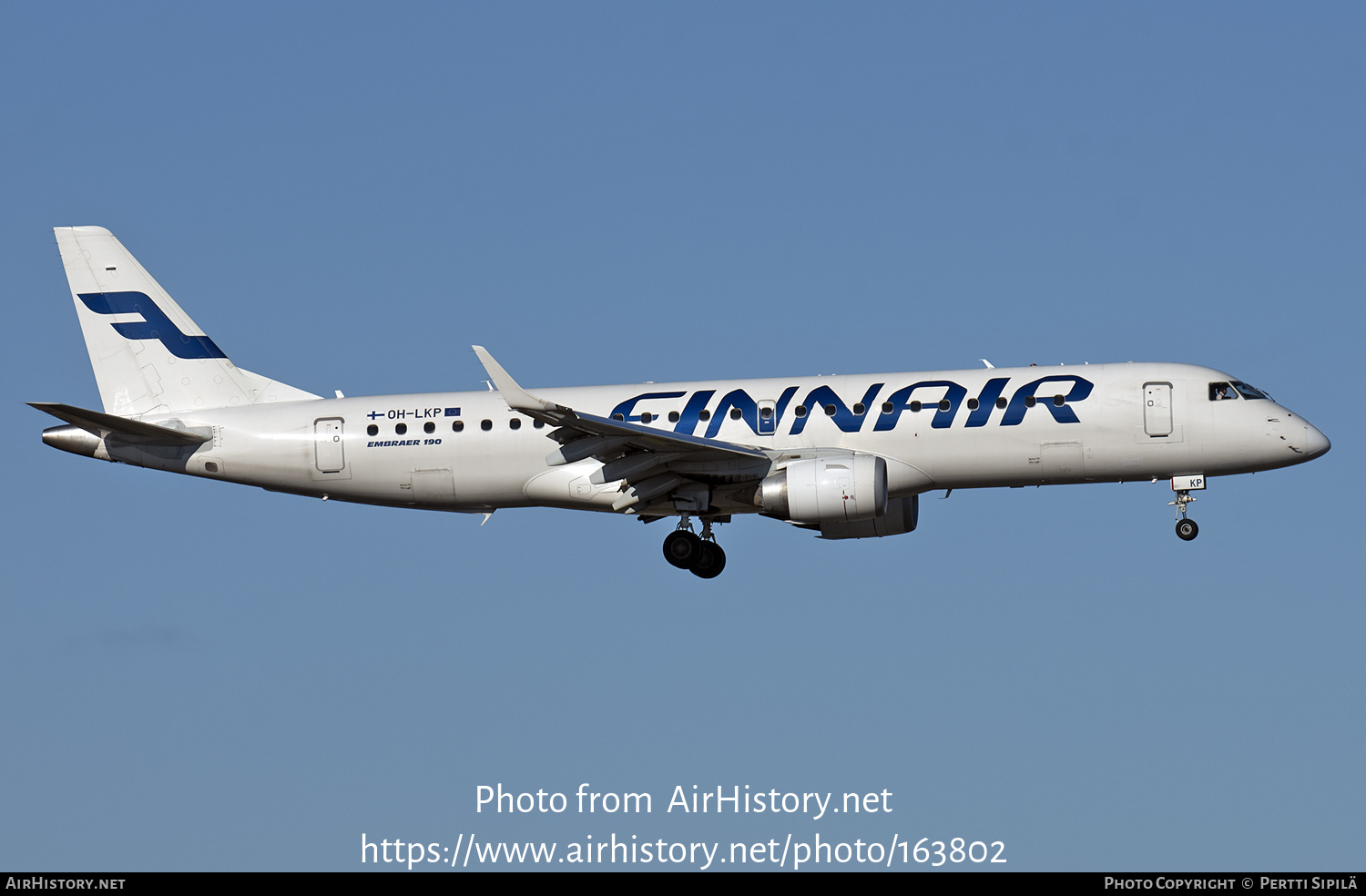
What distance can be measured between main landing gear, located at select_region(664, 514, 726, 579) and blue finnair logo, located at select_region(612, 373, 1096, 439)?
2554 mm

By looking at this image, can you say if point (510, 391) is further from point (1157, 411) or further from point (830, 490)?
point (1157, 411)

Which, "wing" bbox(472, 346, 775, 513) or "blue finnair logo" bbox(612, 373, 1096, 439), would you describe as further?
"blue finnair logo" bbox(612, 373, 1096, 439)

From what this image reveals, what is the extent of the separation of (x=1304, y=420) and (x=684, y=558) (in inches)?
555

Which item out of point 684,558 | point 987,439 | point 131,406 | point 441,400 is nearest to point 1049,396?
point 987,439

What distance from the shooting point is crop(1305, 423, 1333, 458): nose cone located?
119 feet

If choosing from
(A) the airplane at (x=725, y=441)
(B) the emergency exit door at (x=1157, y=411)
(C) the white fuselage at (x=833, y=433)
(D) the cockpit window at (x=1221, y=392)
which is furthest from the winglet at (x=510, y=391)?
(D) the cockpit window at (x=1221, y=392)

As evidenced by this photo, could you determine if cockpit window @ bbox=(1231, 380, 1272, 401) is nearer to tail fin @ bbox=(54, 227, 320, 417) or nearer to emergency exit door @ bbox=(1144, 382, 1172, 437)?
emergency exit door @ bbox=(1144, 382, 1172, 437)

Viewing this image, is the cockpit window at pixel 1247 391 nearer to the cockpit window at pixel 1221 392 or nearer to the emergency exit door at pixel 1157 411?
the cockpit window at pixel 1221 392

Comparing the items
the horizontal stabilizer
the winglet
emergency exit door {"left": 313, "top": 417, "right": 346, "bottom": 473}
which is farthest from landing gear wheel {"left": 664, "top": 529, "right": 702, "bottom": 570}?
the horizontal stabilizer

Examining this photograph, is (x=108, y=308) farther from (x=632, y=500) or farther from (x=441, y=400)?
(x=632, y=500)

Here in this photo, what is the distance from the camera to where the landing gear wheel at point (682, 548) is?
38.1 meters

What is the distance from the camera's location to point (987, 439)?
117 ft

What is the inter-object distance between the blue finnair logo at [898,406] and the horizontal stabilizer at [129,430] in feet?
39.0

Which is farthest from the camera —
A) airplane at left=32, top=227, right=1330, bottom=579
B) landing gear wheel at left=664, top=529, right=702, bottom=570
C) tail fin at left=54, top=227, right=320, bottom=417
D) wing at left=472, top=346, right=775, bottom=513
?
tail fin at left=54, top=227, right=320, bottom=417
